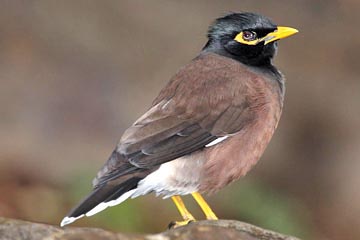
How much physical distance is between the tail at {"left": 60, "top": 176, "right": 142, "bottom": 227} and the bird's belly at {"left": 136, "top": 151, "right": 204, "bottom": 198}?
103 millimetres

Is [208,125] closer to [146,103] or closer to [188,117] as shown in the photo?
[188,117]

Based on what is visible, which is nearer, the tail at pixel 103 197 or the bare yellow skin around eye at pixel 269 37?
the tail at pixel 103 197

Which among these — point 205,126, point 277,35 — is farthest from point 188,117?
point 277,35

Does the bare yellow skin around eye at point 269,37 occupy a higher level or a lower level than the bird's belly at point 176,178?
higher

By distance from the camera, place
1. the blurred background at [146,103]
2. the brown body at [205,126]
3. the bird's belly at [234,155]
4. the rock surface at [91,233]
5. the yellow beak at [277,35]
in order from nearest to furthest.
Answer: the rock surface at [91,233], the brown body at [205,126], the bird's belly at [234,155], the yellow beak at [277,35], the blurred background at [146,103]

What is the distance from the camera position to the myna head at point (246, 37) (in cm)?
776

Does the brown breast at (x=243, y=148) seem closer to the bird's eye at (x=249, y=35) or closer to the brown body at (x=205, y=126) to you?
the brown body at (x=205, y=126)

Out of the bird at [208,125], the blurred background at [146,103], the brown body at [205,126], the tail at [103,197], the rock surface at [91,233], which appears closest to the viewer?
the rock surface at [91,233]

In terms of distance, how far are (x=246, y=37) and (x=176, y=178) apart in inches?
52.9

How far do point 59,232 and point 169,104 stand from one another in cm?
187

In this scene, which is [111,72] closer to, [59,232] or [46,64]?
[46,64]

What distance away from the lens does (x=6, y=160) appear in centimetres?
1100

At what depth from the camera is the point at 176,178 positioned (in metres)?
7.07

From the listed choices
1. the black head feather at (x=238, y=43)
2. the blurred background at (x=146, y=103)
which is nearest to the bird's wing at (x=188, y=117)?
the black head feather at (x=238, y=43)
